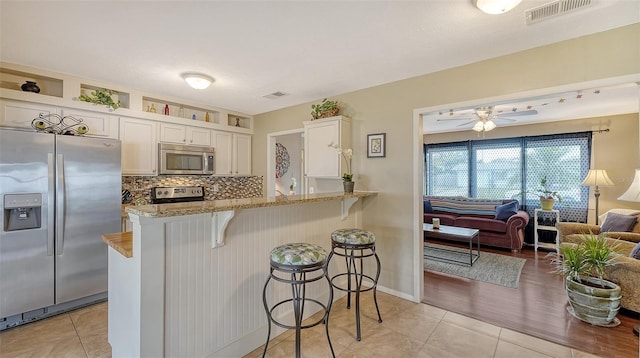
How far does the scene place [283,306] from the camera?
7.83ft

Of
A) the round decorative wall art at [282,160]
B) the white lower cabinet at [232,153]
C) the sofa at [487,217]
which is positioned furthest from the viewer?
the round decorative wall art at [282,160]

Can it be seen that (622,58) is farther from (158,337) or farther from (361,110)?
(158,337)

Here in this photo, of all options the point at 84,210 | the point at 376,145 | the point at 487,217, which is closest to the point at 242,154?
the point at 84,210

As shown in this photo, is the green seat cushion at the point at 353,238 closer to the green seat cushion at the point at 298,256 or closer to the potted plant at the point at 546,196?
the green seat cushion at the point at 298,256

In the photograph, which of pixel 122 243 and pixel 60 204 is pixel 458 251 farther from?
pixel 60 204

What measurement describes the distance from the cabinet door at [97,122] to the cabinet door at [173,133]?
0.55 m

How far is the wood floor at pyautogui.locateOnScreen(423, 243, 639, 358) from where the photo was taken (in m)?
2.25

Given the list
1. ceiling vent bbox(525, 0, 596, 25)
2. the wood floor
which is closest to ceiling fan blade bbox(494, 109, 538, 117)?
the wood floor

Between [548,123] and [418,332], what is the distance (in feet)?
17.5

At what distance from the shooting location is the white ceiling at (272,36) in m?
1.83

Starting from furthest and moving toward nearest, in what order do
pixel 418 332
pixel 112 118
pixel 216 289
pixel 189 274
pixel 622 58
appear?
1. pixel 112 118
2. pixel 418 332
3. pixel 622 58
4. pixel 216 289
5. pixel 189 274

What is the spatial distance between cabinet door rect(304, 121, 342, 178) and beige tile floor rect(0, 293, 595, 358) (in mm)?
1715

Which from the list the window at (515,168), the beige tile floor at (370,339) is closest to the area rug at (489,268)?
the beige tile floor at (370,339)

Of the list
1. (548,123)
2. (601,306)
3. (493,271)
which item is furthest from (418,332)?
(548,123)
